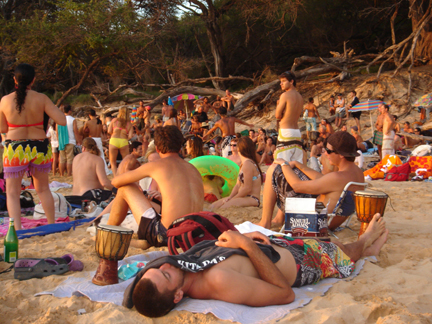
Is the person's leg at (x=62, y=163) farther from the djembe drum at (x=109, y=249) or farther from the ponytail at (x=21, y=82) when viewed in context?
the djembe drum at (x=109, y=249)

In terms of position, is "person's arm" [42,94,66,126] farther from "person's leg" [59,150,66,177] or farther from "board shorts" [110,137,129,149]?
"person's leg" [59,150,66,177]

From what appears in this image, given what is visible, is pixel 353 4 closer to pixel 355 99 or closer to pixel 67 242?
pixel 355 99

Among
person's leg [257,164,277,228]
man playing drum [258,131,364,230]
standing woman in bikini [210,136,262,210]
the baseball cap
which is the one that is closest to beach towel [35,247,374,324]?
man playing drum [258,131,364,230]

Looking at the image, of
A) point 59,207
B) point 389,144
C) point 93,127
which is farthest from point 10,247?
point 389,144

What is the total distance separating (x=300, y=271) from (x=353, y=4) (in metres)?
22.1

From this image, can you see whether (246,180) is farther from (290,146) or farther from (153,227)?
(153,227)

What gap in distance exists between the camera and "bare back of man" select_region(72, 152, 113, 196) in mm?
5703

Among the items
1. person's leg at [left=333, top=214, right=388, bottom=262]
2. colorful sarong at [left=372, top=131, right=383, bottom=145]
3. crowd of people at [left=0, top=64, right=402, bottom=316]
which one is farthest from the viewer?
colorful sarong at [left=372, top=131, right=383, bottom=145]

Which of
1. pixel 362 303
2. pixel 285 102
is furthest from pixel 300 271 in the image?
pixel 285 102

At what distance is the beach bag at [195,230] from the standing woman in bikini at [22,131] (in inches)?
84.9

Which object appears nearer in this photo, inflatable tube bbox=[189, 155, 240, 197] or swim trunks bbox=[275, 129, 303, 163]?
swim trunks bbox=[275, 129, 303, 163]

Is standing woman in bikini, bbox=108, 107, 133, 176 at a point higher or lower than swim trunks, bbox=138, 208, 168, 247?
higher

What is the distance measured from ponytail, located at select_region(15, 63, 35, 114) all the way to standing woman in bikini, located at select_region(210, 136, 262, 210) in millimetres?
2703

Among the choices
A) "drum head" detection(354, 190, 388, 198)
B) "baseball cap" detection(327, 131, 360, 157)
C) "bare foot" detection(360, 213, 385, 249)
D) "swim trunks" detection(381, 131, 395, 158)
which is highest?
"baseball cap" detection(327, 131, 360, 157)
